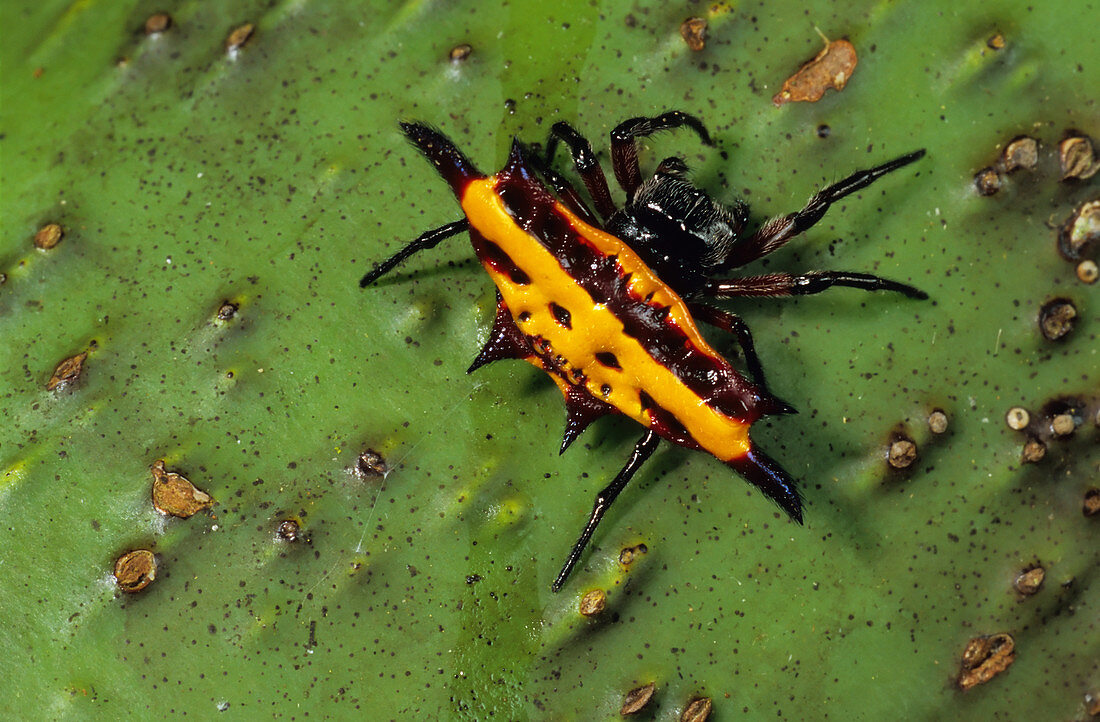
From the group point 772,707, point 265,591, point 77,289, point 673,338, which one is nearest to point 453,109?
point 673,338

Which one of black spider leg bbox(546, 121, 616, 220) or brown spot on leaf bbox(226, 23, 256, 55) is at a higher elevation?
brown spot on leaf bbox(226, 23, 256, 55)

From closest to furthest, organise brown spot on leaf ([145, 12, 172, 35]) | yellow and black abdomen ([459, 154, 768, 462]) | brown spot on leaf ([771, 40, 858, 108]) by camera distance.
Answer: yellow and black abdomen ([459, 154, 768, 462]) → brown spot on leaf ([771, 40, 858, 108]) → brown spot on leaf ([145, 12, 172, 35])

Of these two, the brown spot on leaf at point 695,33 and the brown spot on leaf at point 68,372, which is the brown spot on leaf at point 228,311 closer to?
the brown spot on leaf at point 68,372

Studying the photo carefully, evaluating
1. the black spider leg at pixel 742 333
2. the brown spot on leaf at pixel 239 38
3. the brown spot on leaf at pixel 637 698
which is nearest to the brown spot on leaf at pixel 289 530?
the brown spot on leaf at pixel 637 698

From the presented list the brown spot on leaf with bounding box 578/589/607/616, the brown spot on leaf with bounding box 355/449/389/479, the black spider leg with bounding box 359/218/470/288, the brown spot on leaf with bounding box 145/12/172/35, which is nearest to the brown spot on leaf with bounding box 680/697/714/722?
the brown spot on leaf with bounding box 578/589/607/616

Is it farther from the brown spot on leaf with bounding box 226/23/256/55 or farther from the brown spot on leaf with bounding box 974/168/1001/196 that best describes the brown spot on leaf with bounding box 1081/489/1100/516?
the brown spot on leaf with bounding box 226/23/256/55
